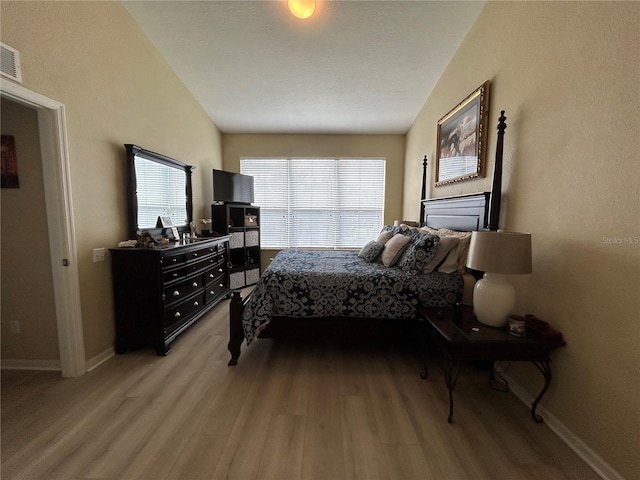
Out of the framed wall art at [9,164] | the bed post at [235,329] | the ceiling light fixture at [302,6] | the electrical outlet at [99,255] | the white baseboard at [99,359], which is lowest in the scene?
the white baseboard at [99,359]

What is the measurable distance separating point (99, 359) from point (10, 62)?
222cm

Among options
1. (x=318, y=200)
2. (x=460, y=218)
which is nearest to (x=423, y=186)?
(x=460, y=218)

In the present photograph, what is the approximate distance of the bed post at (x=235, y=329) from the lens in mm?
2131

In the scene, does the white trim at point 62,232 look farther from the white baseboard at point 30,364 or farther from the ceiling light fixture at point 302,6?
the ceiling light fixture at point 302,6

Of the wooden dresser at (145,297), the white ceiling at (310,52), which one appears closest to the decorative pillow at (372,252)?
the wooden dresser at (145,297)

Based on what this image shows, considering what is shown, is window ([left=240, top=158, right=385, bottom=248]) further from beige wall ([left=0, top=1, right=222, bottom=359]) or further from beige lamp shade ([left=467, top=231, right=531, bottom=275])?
beige lamp shade ([left=467, top=231, right=531, bottom=275])

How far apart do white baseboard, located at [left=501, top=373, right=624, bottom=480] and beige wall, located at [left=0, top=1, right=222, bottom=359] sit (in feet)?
11.1

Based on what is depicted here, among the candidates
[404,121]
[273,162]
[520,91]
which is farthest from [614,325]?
[273,162]

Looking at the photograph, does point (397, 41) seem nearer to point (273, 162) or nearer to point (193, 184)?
point (273, 162)

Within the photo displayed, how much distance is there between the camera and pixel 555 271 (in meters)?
1.51

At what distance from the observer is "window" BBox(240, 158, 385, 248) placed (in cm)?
477

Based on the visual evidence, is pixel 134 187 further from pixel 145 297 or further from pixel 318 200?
pixel 318 200

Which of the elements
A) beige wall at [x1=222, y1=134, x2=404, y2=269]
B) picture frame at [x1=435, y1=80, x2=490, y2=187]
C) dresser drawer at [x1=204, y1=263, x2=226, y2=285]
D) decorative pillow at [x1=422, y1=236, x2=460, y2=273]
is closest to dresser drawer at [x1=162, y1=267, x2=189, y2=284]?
dresser drawer at [x1=204, y1=263, x2=226, y2=285]

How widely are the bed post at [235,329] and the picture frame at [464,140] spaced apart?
2.55 metres
